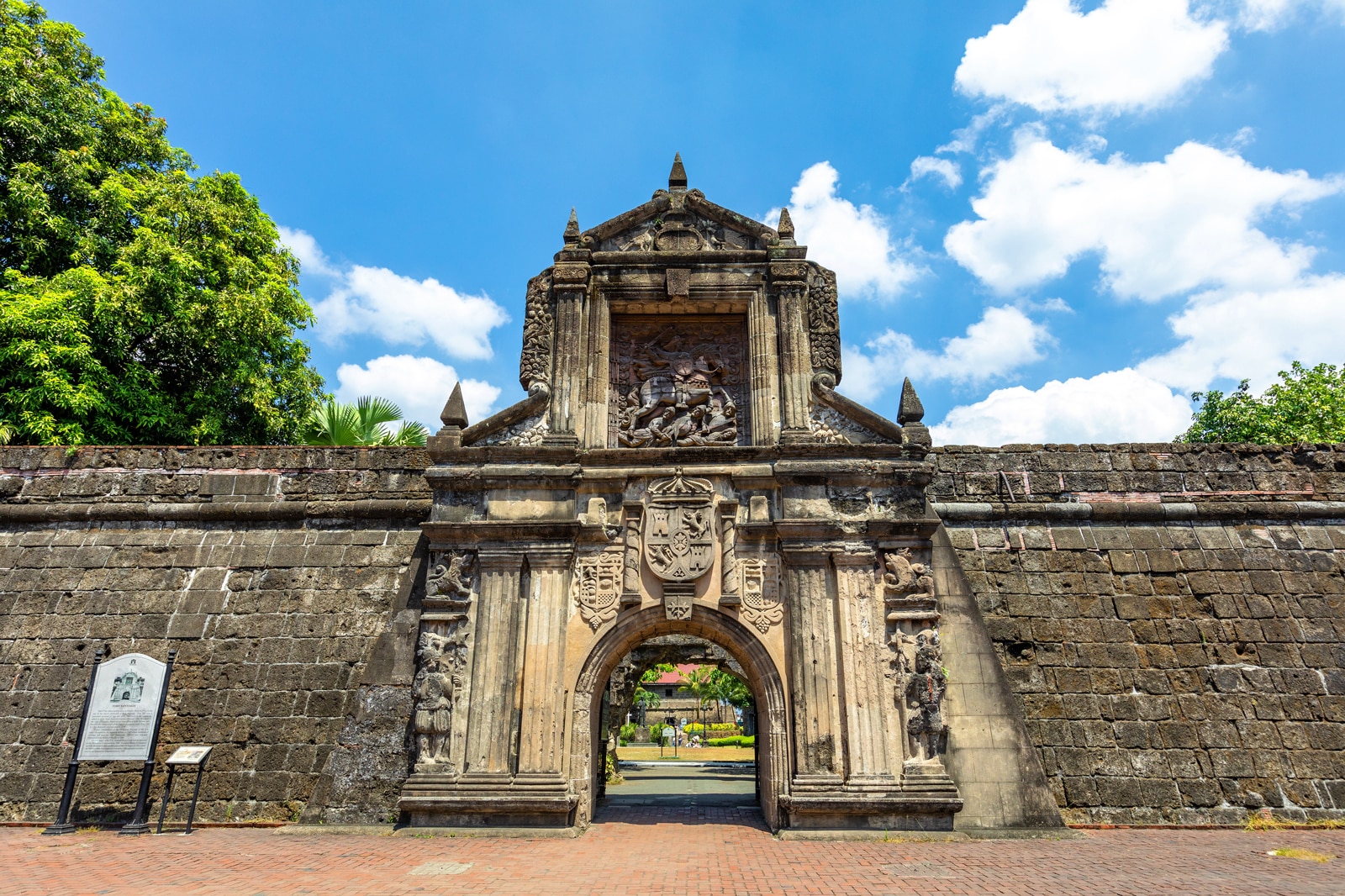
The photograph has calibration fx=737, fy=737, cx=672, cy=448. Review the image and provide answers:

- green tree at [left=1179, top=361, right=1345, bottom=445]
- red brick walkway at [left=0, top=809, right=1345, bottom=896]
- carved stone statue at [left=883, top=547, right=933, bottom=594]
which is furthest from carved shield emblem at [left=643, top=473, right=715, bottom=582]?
Result: green tree at [left=1179, top=361, right=1345, bottom=445]

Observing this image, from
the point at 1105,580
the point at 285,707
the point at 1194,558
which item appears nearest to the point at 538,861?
the point at 285,707

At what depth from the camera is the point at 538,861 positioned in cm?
696

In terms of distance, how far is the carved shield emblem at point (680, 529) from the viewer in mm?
Answer: 9156

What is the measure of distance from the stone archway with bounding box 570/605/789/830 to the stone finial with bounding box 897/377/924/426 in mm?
3527

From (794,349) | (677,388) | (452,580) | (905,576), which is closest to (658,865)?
(452,580)

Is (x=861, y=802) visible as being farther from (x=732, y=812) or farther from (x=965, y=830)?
(x=732, y=812)

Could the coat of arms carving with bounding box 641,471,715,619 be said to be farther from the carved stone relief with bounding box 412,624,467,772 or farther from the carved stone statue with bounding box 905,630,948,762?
the carved stone statue with bounding box 905,630,948,762

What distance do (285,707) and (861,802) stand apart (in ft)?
23.6

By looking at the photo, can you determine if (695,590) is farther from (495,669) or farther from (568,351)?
(568,351)

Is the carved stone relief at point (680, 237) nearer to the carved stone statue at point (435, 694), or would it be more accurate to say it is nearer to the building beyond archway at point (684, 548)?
the building beyond archway at point (684, 548)

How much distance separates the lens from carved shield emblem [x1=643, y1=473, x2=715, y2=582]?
30.0ft

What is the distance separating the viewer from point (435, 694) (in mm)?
8648

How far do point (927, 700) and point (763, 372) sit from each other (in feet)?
15.2

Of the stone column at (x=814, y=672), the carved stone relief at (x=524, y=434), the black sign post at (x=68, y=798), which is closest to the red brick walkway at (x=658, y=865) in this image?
the black sign post at (x=68, y=798)
